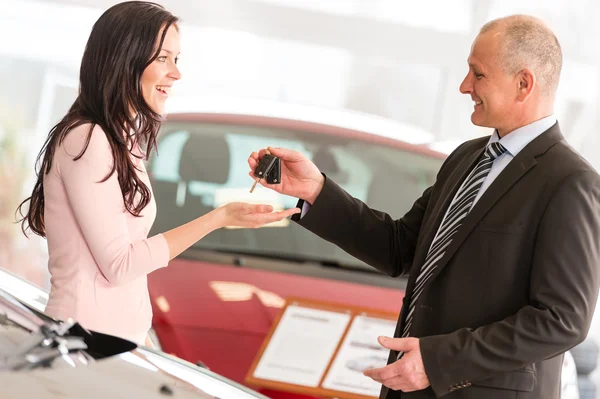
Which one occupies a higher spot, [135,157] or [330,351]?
[135,157]

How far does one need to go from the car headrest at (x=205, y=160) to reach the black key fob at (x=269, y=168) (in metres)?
1.46

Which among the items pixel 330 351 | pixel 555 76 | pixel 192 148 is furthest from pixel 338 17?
pixel 555 76

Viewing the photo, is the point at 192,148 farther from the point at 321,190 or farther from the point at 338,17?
the point at 338,17

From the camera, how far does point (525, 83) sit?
7.68ft

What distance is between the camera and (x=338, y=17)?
921cm

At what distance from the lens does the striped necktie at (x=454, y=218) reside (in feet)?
7.75

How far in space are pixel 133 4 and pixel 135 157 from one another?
36cm

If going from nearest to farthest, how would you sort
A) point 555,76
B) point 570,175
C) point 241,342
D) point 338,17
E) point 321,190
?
point 570,175
point 555,76
point 321,190
point 241,342
point 338,17

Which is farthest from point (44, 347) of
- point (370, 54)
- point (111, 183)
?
point (370, 54)

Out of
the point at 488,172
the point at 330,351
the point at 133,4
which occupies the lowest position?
the point at 330,351

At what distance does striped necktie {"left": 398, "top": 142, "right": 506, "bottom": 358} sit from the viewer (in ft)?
7.75

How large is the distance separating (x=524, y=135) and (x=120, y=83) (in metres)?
0.95

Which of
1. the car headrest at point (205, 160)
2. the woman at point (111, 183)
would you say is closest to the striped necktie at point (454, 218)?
the woman at point (111, 183)

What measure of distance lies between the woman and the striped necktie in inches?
21.2
